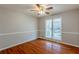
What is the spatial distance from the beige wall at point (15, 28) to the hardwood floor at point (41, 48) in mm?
103

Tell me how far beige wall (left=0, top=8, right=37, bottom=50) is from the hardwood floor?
0.10m

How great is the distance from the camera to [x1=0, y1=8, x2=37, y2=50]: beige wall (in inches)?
59.7

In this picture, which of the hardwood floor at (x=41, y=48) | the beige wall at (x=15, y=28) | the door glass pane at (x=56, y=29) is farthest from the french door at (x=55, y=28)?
the beige wall at (x=15, y=28)

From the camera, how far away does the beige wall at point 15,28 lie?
59.7 inches

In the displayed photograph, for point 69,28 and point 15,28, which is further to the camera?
point 69,28

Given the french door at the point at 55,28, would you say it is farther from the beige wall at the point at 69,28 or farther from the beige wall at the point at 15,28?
the beige wall at the point at 15,28

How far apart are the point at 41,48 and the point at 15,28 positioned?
55cm

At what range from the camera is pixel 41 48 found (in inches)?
61.1

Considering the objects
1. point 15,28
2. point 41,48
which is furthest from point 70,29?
point 15,28

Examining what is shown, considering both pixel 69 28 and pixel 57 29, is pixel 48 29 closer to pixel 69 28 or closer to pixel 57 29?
pixel 57 29

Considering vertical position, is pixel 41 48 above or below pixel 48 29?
below

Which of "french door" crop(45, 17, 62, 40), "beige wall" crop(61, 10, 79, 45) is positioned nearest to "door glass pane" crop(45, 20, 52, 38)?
"french door" crop(45, 17, 62, 40)
